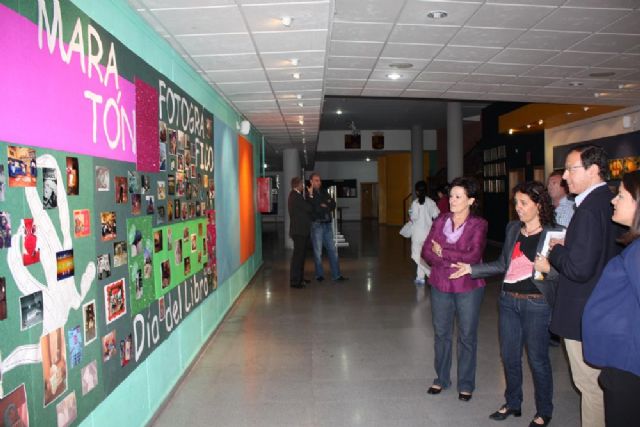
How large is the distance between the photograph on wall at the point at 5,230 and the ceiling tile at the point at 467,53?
4238 mm

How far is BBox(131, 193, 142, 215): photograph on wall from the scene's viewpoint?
3.25 meters

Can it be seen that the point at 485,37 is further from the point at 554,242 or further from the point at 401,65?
the point at 554,242

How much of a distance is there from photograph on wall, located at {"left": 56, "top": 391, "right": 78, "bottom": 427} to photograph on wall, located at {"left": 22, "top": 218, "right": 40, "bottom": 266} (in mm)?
661

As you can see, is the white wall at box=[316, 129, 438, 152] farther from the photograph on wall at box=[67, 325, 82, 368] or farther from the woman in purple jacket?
the photograph on wall at box=[67, 325, 82, 368]

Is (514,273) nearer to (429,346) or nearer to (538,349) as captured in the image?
(538,349)

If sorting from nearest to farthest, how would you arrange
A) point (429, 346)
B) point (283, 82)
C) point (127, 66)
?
point (127, 66)
point (429, 346)
point (283, 82)

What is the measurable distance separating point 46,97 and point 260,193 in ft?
25.4

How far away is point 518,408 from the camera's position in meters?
3.50

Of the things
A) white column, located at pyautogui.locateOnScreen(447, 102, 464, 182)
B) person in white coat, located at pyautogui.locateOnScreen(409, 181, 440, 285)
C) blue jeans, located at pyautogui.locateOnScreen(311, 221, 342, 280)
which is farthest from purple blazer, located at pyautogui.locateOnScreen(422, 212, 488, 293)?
white column, located at pyautogui.locateOnScreen(447, 102, 464, 182)

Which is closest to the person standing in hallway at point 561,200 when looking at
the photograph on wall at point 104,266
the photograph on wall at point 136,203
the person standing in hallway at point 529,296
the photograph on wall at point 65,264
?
the person standing in hallway at point 529,296

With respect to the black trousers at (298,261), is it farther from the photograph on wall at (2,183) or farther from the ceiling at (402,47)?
the photograph on wall at (2,183)

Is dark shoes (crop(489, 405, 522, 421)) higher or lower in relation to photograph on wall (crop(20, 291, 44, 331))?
lower

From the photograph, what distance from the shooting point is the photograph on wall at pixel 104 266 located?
8.98ft

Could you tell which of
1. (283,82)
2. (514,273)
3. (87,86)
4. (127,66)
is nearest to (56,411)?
(87,86)
